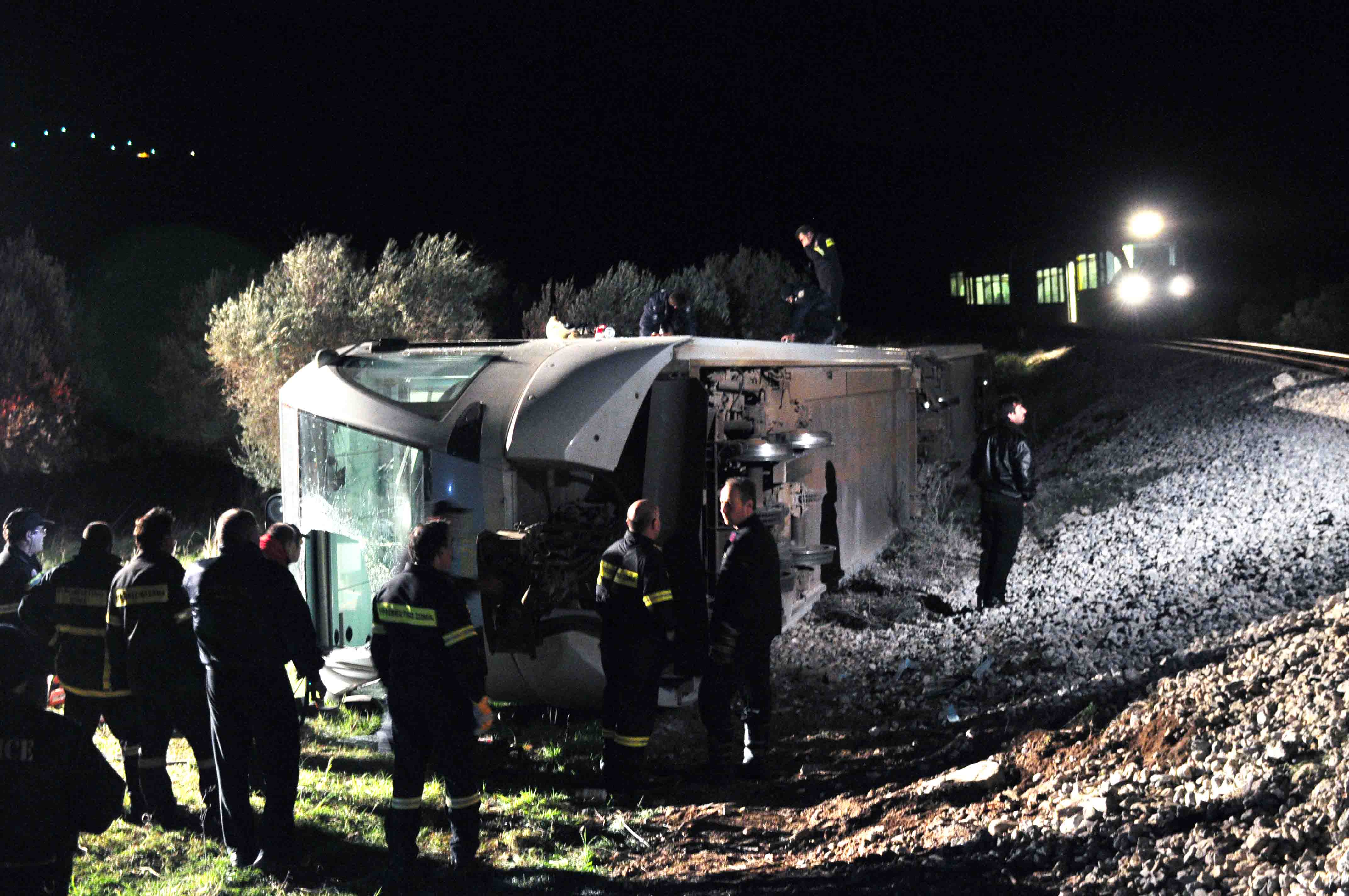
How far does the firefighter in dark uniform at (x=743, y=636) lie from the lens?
6.30m

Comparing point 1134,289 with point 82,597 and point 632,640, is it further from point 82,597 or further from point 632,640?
point 82,597

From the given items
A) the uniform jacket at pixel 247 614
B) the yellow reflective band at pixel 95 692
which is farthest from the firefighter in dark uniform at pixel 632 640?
the yellow reflective band at pixel 95 692

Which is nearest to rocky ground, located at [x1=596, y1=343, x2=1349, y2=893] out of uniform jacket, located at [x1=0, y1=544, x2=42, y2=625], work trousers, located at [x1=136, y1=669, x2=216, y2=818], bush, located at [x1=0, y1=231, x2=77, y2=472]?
work trousers, located at [x1=136, y1=669, x2=216, y2=818]

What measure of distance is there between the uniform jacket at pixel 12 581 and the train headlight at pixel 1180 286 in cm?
2791

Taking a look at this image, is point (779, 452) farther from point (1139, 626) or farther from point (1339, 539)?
point (1339, 539)

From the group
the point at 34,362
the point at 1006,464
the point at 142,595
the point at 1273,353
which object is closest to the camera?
the point at 142,595

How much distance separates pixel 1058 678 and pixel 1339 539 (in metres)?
2.63

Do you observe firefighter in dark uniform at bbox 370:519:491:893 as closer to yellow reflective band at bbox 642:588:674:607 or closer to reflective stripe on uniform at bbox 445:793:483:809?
reflective stripe on uniform at bbox 445:793:483:809

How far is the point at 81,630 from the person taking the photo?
5879 millimetres

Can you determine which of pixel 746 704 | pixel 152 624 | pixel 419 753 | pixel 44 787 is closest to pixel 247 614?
pixel 152 624

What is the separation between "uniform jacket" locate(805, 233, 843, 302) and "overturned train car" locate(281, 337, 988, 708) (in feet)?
7.87

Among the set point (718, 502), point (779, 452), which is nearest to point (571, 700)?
point (718, 502)

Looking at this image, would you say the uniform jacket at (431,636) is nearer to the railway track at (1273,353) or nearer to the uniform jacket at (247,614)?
the uniform jacket at (247,614)

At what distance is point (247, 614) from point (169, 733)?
101 centimetres
